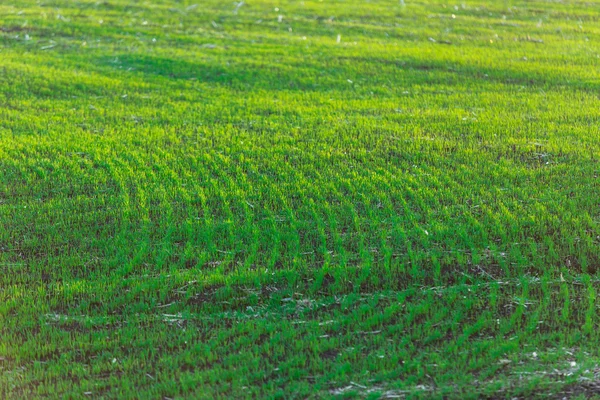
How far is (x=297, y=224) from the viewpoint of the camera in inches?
310

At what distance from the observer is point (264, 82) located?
13594 mm

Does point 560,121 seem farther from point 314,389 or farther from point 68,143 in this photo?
point 314,389

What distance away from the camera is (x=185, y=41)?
16.5 meters

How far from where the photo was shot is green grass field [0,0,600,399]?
551cm

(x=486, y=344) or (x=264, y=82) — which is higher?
(x=264, y=82)

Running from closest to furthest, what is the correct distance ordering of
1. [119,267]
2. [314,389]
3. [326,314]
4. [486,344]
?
[314,389]
[486,344]
[326,314]
[119,267]

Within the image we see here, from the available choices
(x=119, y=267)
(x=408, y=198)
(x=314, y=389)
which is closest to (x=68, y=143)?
(x=119, y=267)

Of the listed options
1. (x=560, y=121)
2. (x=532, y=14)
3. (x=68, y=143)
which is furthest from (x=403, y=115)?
(x=532, y=14)

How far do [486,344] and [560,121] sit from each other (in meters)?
6.39

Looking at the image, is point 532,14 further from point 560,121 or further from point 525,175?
point 525,175

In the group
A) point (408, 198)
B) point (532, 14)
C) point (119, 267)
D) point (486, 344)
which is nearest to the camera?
point (486, 344)

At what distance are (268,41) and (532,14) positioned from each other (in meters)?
7.60

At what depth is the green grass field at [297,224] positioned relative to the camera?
5512 mm

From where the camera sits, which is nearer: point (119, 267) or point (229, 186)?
point (119, 267)
